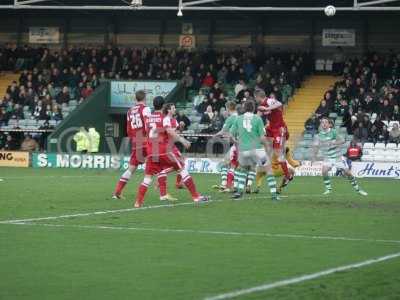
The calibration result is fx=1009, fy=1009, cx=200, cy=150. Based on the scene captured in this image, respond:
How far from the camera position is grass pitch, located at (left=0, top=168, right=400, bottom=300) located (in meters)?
9.80

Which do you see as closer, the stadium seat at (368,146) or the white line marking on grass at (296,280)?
the white line marking on grass at (296,280)

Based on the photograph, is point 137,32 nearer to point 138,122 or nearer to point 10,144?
point 10,144

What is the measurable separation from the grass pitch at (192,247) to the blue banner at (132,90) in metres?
22.9

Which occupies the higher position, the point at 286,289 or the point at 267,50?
the point at 267,50

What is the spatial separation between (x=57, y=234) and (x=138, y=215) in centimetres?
317

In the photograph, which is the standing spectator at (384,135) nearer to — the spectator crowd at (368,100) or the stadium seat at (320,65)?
the spectator crowd at (368,100)

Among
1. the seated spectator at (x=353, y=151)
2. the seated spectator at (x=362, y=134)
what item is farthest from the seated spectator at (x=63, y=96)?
the seated spectator at (x=353, y=151)

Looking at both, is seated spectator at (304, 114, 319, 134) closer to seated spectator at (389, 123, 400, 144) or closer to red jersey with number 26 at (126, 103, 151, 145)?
seated spectator at (389, 123, 400, 144)

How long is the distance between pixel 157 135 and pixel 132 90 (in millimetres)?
25860

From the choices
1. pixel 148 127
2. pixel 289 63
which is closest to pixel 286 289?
pixel 148 127

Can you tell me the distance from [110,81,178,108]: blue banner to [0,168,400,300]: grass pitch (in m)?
22.9

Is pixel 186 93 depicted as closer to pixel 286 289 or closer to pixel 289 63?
pixel 289 63

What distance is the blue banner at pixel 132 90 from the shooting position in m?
44.2

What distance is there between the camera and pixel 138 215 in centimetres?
1708
